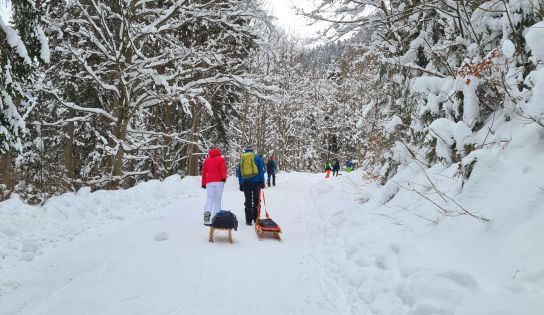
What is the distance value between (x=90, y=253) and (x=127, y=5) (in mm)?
8436

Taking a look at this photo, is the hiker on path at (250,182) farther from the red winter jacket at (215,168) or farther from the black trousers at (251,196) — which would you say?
the red winter jacket at (215,168)

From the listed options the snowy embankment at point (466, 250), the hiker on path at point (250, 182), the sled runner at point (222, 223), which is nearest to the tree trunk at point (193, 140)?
the hiker on path at point (250, 182)

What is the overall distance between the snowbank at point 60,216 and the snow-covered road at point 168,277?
0.30 m

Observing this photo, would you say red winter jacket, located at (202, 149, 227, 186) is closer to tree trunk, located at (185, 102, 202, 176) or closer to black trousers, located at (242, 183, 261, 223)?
black trousers, located at (242, 183, 261, 223)

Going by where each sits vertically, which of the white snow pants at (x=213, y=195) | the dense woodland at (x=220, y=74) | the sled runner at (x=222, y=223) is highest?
the dense woodland at (x=220, y=74)

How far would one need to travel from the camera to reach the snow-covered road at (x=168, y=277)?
4324 millimetres

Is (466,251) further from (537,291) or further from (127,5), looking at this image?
(127,5)

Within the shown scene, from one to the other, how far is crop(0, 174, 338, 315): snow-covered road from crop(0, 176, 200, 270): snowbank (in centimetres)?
30

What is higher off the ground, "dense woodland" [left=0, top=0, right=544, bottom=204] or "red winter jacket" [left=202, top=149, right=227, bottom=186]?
"dense woodland" [left=0, top=0, right=544, bottom=204]

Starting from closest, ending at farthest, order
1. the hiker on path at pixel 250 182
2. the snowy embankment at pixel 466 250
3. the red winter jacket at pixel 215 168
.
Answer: the snowy embankment at pixel 466 250
the red winter jacket at pixel 215 168
the hiker on path at pixel 250 182

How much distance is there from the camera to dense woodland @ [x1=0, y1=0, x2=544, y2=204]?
6.27 meters

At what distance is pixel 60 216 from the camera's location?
8141mm

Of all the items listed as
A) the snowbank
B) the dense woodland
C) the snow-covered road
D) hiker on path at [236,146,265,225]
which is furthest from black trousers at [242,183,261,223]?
the snowbank

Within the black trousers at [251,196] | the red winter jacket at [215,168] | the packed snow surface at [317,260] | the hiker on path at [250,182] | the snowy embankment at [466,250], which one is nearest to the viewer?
the snowy embankment at [466,250]
